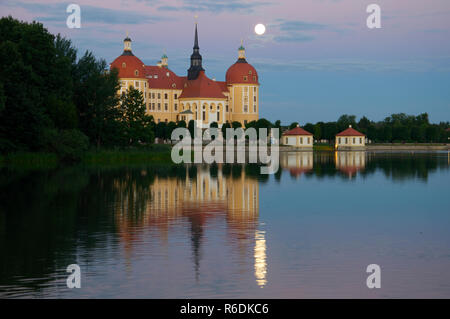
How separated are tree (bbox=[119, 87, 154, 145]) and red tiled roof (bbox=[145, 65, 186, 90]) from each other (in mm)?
67033

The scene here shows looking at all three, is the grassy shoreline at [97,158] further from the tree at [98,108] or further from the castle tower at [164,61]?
the castle tower at [164,61]

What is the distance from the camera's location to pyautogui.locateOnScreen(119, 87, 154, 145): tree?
64.1 meters

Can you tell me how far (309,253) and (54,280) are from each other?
554cm

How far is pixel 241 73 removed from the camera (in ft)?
454

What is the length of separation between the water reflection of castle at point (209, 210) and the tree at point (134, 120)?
2792 cm

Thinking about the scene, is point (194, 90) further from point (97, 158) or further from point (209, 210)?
point (209, 210)

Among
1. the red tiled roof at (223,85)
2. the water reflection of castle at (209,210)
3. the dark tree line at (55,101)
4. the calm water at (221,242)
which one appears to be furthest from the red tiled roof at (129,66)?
the calm water at (221,242)

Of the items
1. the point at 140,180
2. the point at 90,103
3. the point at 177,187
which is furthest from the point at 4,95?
the point at 177,187

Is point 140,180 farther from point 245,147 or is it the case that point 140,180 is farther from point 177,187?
point 245,147

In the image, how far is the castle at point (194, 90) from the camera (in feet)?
417

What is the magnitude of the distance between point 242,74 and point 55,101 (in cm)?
8663

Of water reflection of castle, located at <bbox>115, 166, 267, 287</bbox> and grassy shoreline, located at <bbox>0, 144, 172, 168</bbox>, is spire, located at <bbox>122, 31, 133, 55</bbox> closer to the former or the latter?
grassy shoreline, located at <bbox>0, 144, 172, 168</bbox>

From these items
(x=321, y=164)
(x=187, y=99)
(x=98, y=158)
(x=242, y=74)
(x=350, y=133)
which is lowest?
(x=321, y=164)

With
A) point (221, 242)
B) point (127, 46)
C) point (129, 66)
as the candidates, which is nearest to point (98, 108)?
point (221, 242)
